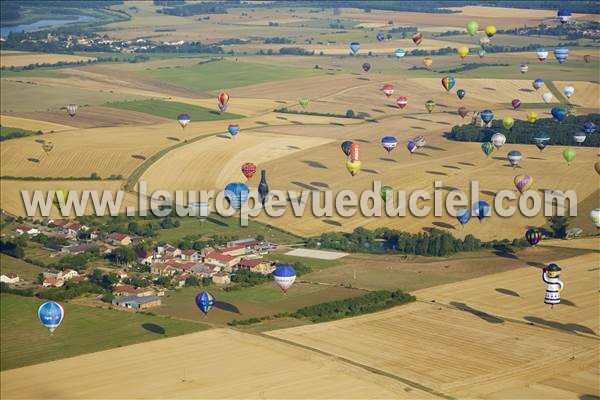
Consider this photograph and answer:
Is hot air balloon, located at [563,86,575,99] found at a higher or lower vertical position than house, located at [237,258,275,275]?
higher

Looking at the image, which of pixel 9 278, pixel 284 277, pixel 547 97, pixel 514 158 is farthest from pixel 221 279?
pixel 547 97

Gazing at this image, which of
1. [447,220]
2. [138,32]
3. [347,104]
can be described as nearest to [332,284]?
[447,220]

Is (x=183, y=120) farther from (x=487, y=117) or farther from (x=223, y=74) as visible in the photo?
(x=223, y=74)

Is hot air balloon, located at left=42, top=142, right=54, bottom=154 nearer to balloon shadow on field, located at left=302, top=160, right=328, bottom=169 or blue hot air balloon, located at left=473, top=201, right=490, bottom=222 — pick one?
balloon shadow on field, located at left=302, top=160, right=328, bottom=169

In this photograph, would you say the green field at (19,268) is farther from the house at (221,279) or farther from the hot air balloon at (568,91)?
the hot air balloon at (568,91)

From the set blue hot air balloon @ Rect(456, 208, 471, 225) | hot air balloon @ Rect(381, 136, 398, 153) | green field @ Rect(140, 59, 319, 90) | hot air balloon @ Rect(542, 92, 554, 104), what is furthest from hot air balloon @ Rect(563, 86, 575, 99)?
blue hot air balloon @ Rect(456, 208, 471, 225)

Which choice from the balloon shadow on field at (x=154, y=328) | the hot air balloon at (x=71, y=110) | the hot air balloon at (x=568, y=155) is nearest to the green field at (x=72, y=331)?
the balloon shadow on field at (x=154, y=328)
